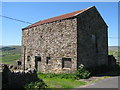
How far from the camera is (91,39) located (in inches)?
693

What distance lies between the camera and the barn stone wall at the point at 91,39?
15.9m

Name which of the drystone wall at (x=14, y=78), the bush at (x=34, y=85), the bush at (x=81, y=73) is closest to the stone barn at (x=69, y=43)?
the bush at (x=81, y=73)

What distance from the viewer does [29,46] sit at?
21.0m

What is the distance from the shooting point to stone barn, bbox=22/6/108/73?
51.4ft

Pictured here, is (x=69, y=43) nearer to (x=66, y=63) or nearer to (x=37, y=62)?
(x=66, y=63)

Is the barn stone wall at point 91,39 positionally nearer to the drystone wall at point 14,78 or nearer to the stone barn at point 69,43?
the stone barn at point 69,43

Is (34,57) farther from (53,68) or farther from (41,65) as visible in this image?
(53,68)

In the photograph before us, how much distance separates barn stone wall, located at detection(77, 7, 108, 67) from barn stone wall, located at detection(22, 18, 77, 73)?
776 millimetres

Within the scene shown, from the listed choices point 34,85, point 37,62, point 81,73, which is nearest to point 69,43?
point 81,73

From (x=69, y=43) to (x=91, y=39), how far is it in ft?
10.9

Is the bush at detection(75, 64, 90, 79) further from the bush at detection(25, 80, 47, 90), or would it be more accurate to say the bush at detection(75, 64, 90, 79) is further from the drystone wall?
the drystone wall

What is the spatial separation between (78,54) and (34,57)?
714 cm

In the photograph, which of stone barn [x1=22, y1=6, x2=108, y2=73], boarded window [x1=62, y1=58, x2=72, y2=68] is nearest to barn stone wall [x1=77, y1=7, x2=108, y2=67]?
stone barn [x1=22, y1=6, x2=108, y2=73]

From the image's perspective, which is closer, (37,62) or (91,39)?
(91,39)
